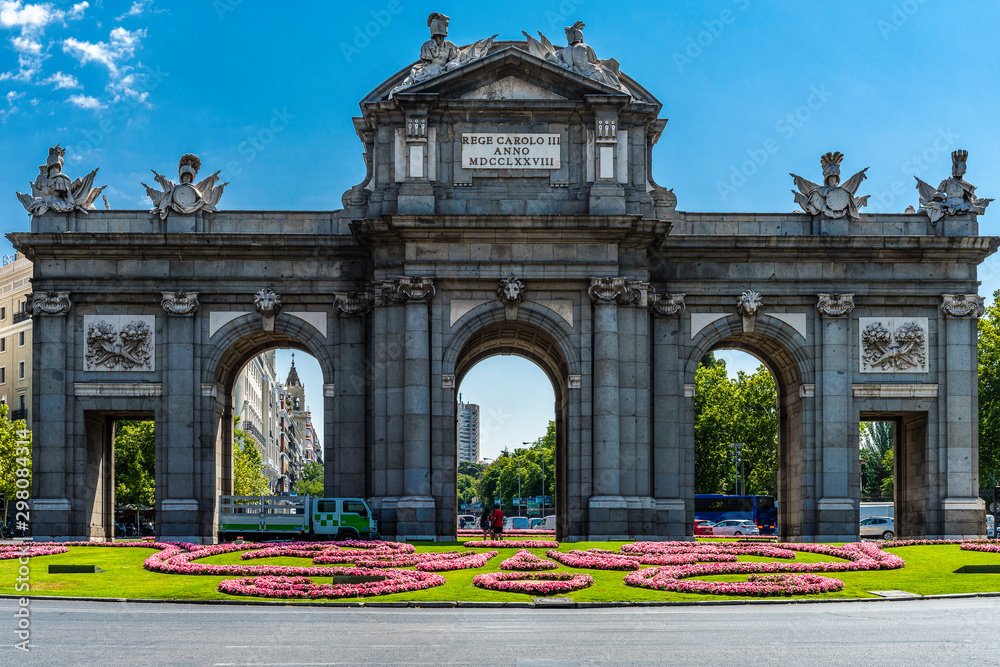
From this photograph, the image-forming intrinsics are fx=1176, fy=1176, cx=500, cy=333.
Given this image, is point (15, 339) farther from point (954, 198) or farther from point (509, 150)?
point (954, 198)

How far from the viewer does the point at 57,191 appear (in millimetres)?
53312

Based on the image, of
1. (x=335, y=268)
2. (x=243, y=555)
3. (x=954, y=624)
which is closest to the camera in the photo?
(x=954, y=624)

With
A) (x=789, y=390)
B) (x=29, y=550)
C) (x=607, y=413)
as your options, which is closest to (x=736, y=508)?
(x=789, y=390)

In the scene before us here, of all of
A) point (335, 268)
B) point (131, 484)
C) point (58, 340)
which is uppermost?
point (335, 268)

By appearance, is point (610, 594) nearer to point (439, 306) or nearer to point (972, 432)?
point (439, 306)

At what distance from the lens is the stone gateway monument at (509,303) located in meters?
50.7

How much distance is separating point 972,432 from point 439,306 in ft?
81.7

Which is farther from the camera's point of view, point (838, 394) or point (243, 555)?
point (838, 394)

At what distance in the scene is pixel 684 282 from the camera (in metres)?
53.7

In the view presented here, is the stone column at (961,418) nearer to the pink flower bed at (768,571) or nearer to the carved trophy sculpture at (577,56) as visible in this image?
the pink flower bed at (768,571)

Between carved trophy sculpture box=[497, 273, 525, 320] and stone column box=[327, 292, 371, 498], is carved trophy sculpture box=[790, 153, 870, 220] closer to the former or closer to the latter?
carved trophy sculpture box=[497, 273, 525, 320]

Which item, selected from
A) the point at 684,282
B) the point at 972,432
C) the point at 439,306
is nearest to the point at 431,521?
the point at 439,306

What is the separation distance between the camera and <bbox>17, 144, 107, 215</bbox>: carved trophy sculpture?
5325 centimetres

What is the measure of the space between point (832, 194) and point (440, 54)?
19.0 meters
